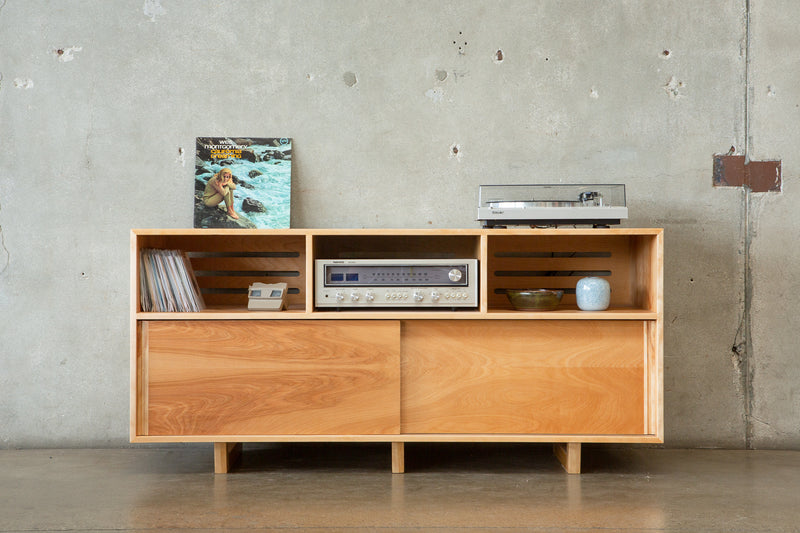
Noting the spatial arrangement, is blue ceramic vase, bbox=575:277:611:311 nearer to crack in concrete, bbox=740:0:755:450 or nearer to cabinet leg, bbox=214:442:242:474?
crack in concrete, bbox=740:0:755:450

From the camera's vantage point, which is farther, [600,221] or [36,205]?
[36,205]

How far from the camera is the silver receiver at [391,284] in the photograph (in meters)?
2.24

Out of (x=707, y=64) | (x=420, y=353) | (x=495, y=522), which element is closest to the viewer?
(x=495, y=522)

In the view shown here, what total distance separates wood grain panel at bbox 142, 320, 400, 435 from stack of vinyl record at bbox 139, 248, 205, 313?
0.08 m

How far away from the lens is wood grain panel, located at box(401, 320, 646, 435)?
2242 mm

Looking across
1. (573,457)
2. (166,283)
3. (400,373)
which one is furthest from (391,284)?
(573,457)

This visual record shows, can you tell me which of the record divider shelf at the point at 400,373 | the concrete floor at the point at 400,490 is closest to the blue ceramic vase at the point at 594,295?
the record divider shelf at the point at 400,373

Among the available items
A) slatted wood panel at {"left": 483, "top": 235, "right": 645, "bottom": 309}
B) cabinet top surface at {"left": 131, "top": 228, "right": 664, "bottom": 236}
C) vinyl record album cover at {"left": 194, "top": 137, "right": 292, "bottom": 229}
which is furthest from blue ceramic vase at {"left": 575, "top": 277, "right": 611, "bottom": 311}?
vinyl record album cover at {"left": 194, "top": 137, "right": 292, "bottom": 229}

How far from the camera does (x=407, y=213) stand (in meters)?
2.66

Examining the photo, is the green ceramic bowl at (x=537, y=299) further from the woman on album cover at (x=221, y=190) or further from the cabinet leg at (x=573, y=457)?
the woman on album cover at (x=221, y=190)

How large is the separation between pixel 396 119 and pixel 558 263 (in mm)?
902

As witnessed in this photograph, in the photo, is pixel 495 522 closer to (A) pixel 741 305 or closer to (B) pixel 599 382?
(B) pixel 599 382

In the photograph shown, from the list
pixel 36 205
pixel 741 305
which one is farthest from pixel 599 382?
pixel 36 205

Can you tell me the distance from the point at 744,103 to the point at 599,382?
4.53 ft
